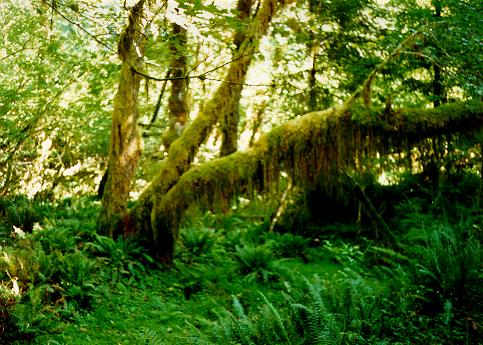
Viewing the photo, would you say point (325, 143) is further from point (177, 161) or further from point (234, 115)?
point (234, 115)

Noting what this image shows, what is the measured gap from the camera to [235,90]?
8.16 metres

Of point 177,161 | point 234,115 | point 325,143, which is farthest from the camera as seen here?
point 234,115

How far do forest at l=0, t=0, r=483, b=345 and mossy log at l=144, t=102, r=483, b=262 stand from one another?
0.08ft

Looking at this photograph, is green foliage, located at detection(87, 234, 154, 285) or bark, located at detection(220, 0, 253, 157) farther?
bark, located at detection(220, 0, 253, 157)

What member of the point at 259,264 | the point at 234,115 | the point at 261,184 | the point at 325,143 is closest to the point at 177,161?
the point at 261,184

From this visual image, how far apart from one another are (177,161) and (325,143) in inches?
Result: 109

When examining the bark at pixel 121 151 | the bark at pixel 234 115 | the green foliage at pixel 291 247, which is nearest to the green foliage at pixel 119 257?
the bark at pixel 121 151

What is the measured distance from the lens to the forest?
408cm

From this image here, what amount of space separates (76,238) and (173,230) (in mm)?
1871

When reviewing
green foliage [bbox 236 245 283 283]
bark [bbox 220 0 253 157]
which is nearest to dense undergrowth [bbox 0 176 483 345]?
green foliage [bbox 236 245 283 283]

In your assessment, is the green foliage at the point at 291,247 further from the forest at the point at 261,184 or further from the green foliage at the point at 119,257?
the green foliage at the point at 119,257

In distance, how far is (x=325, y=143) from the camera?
6.75 m

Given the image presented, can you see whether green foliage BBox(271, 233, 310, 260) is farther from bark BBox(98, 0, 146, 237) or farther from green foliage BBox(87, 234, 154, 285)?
bark BBox(98, 0, 146, 237)

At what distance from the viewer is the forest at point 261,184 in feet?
13.4
